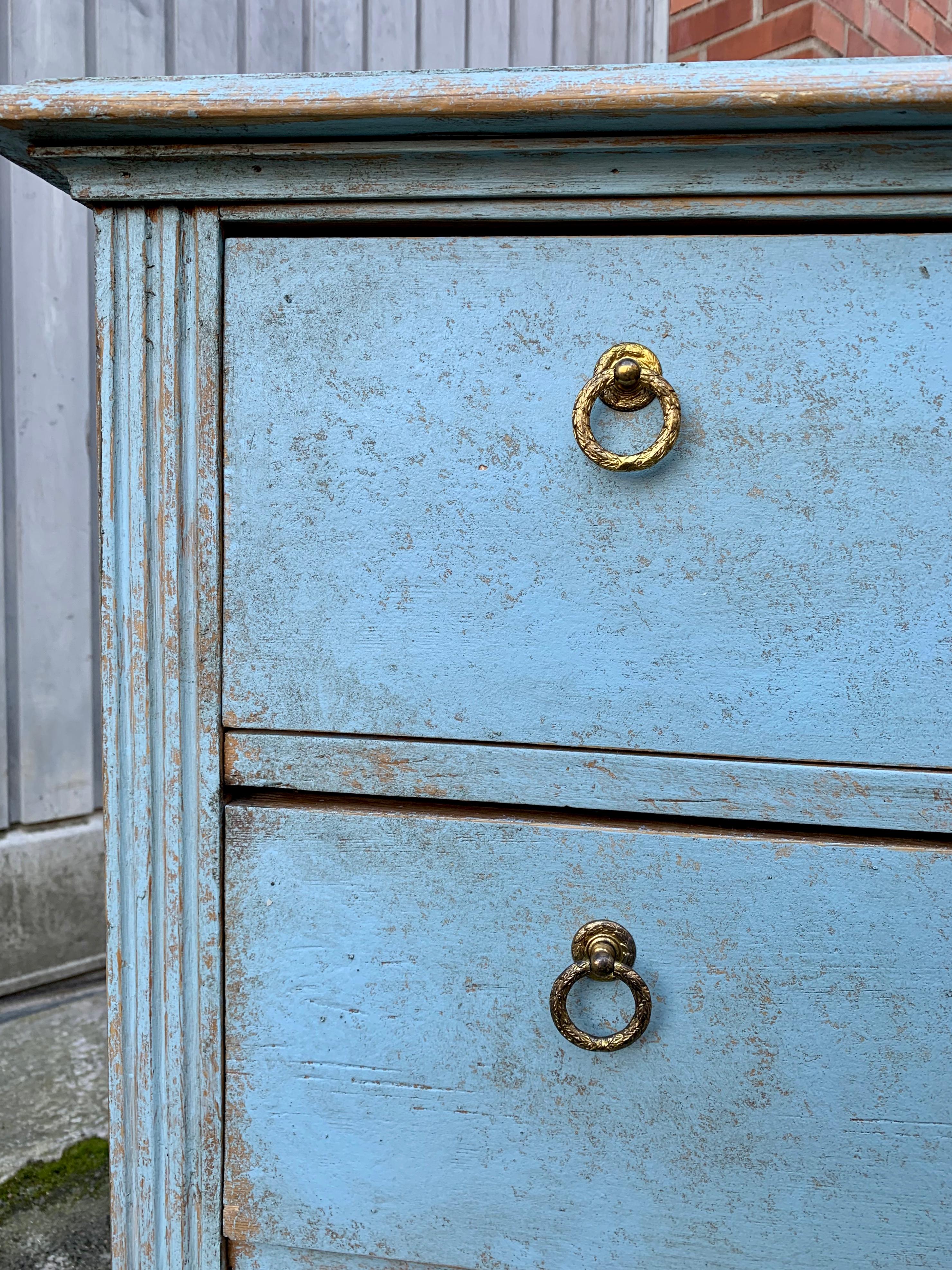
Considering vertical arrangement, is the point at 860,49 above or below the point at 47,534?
above

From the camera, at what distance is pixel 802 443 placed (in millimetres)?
505

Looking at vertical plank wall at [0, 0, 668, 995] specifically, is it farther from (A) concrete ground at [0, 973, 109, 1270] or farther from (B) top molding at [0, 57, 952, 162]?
(B) top molding at [0, 57, 952, 162]

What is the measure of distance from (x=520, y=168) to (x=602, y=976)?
48cm

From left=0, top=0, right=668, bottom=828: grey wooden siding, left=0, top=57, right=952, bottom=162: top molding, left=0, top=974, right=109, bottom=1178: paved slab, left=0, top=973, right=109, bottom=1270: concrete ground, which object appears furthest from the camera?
left=0, top=0, right=668, bottom=828: grey wooden siding

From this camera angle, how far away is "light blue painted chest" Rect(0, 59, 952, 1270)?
0.50 m

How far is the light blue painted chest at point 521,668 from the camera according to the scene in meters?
0.50

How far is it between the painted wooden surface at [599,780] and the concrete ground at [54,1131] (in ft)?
2.26

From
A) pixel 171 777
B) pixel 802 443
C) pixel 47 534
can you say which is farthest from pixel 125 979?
pixel 47 534

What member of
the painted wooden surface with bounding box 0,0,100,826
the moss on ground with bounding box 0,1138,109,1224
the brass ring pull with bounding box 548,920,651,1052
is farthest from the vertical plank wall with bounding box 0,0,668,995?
the brass ring pull with bounding box 548,920,651,1052

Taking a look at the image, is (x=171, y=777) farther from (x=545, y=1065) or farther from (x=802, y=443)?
(x=802, y=443)

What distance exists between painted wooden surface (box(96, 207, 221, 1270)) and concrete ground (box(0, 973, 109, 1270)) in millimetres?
425

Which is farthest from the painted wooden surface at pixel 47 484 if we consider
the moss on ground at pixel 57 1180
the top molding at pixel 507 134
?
the top molding at pixel 507 134

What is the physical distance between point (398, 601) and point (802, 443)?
258mm

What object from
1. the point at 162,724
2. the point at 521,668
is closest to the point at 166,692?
the point at 162,724
